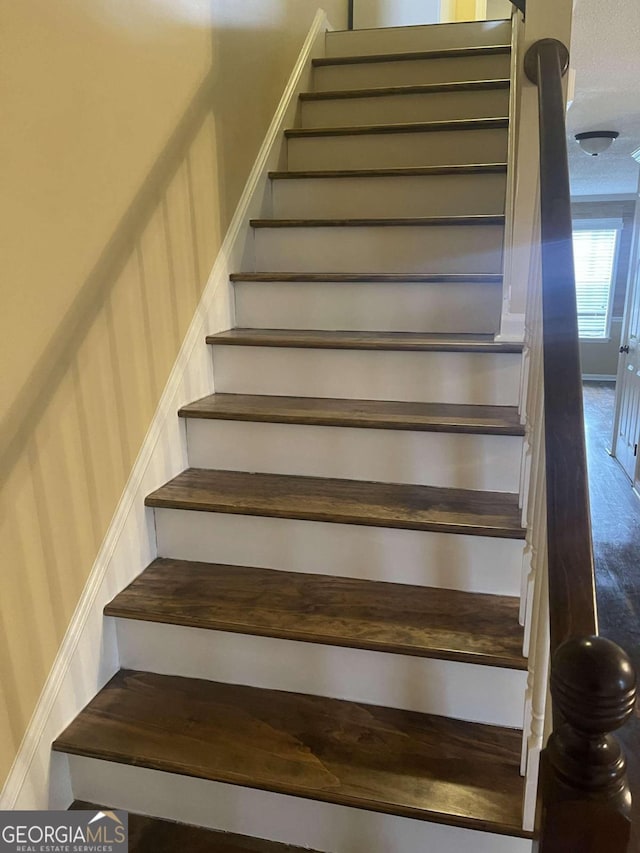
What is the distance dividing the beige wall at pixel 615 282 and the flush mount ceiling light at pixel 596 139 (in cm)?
349

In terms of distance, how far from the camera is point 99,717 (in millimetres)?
1397

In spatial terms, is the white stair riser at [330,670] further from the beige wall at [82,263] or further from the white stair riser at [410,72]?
the white stair riser at [410,72]

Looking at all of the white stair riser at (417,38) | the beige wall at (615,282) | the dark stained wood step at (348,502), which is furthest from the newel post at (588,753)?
the beige wall at (615,282)

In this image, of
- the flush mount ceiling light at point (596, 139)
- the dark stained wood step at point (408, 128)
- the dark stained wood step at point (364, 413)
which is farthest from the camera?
the flush mount ceiling light at point (596, 139)

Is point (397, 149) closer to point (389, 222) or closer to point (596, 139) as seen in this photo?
point (389, 222)

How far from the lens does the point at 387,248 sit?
7.29 feet

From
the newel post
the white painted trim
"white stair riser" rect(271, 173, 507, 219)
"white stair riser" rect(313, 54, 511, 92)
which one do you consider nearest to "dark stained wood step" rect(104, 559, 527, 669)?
the newel post

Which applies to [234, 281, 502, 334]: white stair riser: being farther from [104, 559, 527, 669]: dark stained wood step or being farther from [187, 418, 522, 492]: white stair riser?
[104, 559, 527, 669]: dark stained wood step

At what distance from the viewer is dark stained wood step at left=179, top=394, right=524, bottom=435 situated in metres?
1.64

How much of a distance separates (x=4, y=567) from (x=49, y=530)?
5.3 inches

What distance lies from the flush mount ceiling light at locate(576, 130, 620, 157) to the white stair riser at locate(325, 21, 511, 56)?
5.58 feet

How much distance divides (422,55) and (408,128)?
59 cm

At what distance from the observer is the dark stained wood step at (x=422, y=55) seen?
2723mm

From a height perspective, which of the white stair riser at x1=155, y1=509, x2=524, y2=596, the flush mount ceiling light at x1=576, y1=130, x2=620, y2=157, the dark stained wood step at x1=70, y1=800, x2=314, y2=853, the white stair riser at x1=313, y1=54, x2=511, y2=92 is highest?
the white stair riser at x1=313, y1=54, x2=511, y2=92
